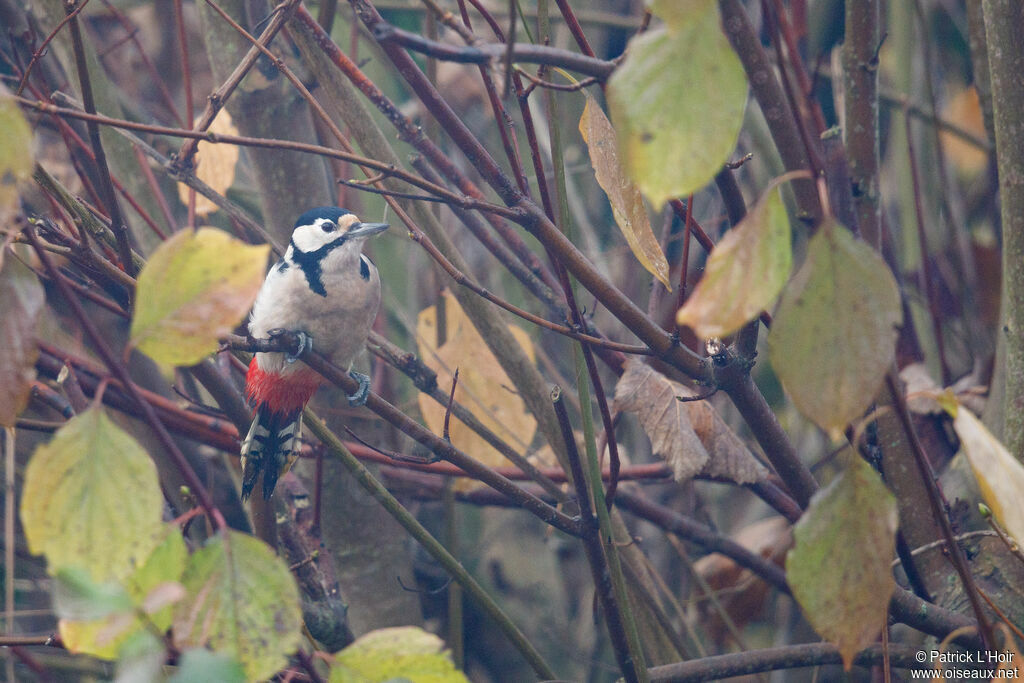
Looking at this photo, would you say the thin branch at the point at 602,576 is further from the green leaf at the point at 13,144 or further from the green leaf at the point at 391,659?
the green leaf at the point at 13,144

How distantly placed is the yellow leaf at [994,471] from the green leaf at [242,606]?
826 millimetres

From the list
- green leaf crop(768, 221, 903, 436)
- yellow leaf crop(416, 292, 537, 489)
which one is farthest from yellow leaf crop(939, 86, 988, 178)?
green leaf crop(768, 221, 903, 436)

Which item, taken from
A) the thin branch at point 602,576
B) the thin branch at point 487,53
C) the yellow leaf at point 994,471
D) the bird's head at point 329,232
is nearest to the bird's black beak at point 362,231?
the bird's head at point 329,232

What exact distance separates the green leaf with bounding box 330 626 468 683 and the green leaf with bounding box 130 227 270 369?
42cm

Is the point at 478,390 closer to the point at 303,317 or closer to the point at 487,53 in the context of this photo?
the point at 303,317

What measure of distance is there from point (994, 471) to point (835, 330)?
290 mm

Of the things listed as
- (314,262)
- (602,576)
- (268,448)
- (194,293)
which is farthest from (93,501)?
(314,262)

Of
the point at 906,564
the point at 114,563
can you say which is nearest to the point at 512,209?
the point at 114,563

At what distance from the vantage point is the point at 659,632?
8.56 ft

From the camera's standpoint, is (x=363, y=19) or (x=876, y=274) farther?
(x=363, y=19)

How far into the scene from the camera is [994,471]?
1.05 meters

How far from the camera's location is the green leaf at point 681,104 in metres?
0.96

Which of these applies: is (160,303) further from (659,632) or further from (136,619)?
(659,632)

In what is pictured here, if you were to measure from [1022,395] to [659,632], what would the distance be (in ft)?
3.89
